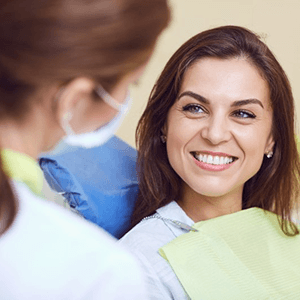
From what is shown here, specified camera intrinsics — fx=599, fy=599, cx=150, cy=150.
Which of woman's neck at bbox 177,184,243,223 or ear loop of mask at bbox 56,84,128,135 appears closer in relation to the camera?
ear loop of mask at bbox 56,84,128,135

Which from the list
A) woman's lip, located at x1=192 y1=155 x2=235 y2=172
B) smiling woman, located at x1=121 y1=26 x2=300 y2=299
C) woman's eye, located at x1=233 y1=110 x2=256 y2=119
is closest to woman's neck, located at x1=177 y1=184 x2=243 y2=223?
smiling woman, located at x1=121 y1=26 x2=300 y2=299

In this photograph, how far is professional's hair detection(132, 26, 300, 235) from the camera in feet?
4.54

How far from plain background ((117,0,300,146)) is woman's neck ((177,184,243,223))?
77cm

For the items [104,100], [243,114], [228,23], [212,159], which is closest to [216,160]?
[212,159]

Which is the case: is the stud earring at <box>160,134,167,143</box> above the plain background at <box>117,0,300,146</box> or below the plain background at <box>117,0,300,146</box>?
below

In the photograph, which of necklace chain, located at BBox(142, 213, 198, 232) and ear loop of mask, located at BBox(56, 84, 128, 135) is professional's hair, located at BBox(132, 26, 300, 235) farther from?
ear loop of mask, located at BBox(56, 84, 128, 135)

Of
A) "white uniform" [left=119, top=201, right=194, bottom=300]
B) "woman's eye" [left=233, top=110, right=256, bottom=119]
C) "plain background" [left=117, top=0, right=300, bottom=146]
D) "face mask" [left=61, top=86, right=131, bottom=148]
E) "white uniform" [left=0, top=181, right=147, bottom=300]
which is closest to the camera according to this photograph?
"white uniform" [left=0, top=181, right=147, bottom=300]

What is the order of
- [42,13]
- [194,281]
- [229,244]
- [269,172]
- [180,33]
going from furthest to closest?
[180,33] → [269,172] → [229,244] → [194,281] → [42,13]

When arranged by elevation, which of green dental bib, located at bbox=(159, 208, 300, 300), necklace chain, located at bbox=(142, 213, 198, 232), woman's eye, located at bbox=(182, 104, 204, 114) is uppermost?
woman's eye, located at bbox=(182, 104, 204, 114)

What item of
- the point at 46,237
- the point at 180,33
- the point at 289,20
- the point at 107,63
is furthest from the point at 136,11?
the point at 289,20

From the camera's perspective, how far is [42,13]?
0.53 m

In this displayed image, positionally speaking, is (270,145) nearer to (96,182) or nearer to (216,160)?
(216,160)

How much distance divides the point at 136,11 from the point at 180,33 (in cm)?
169

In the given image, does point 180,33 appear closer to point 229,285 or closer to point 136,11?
point 229,285
